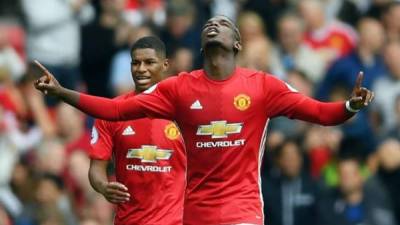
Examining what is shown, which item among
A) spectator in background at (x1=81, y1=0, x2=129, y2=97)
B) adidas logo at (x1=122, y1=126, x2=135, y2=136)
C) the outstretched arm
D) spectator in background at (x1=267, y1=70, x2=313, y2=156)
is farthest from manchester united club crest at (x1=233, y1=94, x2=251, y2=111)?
spectator in background at (x1=81, y1=0, x2=129, y2=97)

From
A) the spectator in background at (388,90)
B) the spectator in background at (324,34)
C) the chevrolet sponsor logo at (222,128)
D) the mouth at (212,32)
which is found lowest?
the chevrolet sponsor logo at (222,128)

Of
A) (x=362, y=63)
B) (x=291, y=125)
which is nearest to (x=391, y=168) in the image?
A: (x=291, y=125)

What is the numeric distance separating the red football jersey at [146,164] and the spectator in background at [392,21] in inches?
282

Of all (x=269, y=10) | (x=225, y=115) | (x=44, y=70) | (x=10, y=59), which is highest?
(x=269, y=10)

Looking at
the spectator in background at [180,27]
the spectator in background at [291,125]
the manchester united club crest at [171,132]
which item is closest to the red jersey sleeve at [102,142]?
the manchester united club crest at [171,132]

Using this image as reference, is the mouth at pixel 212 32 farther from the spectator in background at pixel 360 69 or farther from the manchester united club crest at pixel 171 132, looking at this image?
the spectator in background at pixel 360 69

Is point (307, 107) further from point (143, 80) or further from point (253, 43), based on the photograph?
point (253, 43)

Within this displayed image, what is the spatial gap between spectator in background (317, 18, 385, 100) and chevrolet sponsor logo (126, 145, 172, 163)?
6.12m

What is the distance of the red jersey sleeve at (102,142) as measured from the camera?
14.2 m

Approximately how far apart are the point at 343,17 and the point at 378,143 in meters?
2.73

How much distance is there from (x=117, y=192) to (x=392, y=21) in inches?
321

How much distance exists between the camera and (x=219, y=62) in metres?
13.0

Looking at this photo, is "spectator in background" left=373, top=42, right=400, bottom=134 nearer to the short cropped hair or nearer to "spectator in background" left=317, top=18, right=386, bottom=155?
"spectator in background" left=317, top=18, right=386, bottom=155

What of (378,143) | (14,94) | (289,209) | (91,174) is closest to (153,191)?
(91,174)
